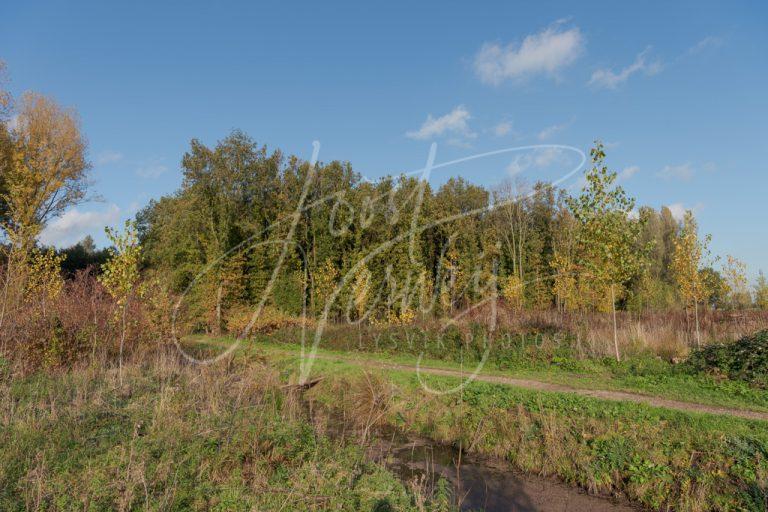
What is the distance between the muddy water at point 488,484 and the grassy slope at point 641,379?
12.2 ft

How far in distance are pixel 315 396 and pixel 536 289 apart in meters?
23.8

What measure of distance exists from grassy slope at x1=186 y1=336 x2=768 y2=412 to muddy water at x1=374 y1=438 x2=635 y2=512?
3720mm

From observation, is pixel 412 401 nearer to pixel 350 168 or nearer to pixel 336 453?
pixel 336 453

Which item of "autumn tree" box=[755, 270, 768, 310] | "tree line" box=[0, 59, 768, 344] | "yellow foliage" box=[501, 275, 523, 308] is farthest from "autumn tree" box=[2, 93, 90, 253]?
"autumn tree" box=[755, 270, 768, 310]

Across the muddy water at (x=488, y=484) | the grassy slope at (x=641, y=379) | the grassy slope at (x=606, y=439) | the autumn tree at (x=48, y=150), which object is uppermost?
the autumn tree at (x=48, y=150)

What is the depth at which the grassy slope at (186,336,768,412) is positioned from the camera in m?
9.70

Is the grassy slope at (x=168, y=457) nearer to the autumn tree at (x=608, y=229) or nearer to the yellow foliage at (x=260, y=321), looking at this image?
the autumn tree at (x=608, y=229)

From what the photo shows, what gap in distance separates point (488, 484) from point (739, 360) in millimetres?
7257

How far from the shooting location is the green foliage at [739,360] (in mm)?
10492

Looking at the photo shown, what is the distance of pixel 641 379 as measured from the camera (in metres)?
11.3

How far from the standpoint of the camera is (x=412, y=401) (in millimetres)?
11586

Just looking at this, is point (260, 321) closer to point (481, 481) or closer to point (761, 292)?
point (481, 481)

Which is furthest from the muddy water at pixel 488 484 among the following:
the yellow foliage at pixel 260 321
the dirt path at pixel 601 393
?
the yellow foliage at pixel 260 321

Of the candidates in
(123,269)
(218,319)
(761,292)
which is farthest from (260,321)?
(761,292)
